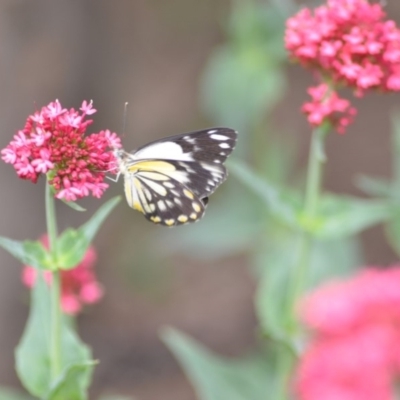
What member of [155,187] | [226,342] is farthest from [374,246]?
[155,187]

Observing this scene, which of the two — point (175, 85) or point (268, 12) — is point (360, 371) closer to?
point (268, 12)

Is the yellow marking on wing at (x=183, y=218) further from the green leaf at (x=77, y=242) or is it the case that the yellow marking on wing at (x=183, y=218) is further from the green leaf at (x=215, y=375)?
the green leaf at (x=215, y=375)

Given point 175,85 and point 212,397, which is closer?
point 212,397

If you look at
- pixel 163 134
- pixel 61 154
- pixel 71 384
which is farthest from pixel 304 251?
pixel 163 134

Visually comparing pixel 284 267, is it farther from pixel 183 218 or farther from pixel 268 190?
pixel 183 218

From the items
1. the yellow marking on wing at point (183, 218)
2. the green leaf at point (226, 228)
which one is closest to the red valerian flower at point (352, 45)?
the yellow marking on wing at point (183, 218)

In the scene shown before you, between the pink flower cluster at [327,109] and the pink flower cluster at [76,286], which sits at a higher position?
the pink flower cluster at [327,109]
